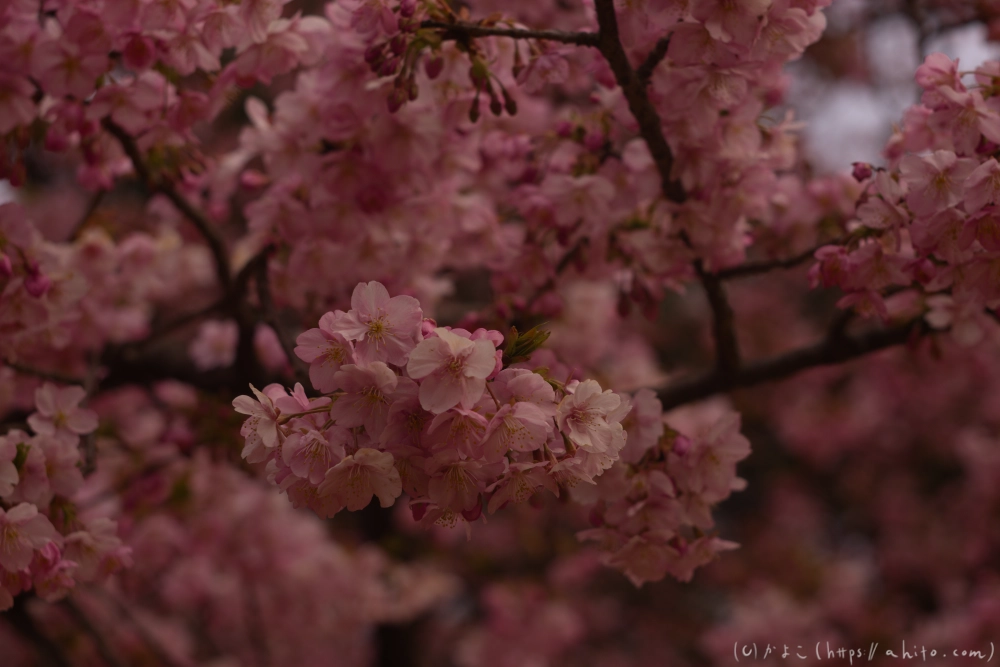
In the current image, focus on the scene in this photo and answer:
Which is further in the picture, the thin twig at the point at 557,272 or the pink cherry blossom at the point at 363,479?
→ the thin twig at the point at 557,272

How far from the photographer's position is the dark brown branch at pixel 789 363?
200cm

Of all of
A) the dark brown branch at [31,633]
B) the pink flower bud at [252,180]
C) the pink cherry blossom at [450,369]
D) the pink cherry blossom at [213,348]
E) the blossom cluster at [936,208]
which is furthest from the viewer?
the pink cherry blossom at [213,348]

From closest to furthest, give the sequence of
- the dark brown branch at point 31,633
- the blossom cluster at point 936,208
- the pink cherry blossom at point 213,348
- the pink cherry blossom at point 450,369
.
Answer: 1. the pink cherry blossom at point 450,369
2. the blossom cluster at point 936,208
3. the dark brown branch at point 31,633
4. the pink cherry blossom at point 213,348

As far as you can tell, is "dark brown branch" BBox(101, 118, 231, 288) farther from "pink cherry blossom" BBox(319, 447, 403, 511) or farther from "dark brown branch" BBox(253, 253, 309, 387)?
"pink cherry blossom" BBox(319, 447, 403, 511)

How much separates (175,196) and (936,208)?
181 centimetres

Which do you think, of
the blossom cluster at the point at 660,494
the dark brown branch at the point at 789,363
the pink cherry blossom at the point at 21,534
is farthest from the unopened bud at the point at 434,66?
the pink cherry blossom at the point at 21,534

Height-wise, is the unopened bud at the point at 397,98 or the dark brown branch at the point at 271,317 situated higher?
the unopened bud at the point at 397,98

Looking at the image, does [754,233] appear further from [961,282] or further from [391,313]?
[391,313]

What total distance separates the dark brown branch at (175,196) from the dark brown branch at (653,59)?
1.22 meters

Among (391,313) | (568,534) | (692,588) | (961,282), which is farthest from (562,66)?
(692,588)

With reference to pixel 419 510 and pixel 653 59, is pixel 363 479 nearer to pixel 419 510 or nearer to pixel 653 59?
pixel 419 510

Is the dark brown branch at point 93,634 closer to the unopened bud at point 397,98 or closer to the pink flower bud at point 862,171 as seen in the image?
the unopened bud at point 397,98

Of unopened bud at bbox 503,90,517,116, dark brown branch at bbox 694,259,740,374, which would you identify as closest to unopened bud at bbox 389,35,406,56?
unopened bud at bbox 503,90,517,116

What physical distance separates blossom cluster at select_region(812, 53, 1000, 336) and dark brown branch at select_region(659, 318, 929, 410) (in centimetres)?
30
